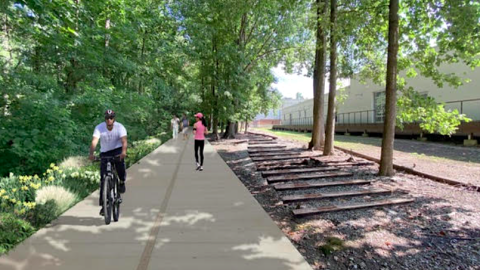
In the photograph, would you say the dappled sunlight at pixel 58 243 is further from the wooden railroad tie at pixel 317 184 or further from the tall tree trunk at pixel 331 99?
the tall tree trunk at pixel 331 99

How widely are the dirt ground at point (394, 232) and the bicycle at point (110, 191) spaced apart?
2.56 m

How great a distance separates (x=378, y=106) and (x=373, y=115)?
206cm

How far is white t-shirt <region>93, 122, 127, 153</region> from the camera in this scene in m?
5.09

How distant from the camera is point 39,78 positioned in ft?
33.0

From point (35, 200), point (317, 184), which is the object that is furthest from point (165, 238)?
point (317, 184)

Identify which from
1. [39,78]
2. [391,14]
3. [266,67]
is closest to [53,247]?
[39,78]

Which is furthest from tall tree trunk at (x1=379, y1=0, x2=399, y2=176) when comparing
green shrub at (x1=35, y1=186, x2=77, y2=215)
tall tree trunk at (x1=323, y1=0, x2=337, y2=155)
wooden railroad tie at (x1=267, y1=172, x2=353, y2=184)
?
green shrub at (x1=35, y1=186, x2=77, y2=215)

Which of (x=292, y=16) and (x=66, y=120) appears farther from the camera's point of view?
(x=292, y=16)

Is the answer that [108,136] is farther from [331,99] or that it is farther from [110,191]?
[331,99]

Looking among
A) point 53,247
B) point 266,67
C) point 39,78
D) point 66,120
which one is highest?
point 266,67

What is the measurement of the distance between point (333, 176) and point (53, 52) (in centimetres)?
1100

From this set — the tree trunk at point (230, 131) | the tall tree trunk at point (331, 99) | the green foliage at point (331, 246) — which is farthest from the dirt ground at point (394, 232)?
the tree trunk at point (230, 131)

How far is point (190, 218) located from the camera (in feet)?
17.0

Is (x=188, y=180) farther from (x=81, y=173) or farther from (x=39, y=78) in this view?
(x=39, y=78)
